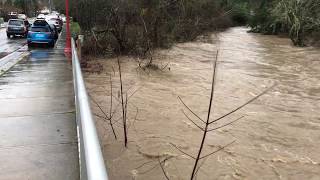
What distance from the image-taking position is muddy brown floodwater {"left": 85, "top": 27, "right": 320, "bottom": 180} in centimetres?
841

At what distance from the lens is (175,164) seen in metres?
8.41

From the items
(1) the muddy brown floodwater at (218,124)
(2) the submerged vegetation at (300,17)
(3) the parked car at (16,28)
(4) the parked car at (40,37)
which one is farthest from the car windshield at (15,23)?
(2) the submerged vegetation at (300,17)

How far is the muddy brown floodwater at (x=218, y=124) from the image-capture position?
841 cm

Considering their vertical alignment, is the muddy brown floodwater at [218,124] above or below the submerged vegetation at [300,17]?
below

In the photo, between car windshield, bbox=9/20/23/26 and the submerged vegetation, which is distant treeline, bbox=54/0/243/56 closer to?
the submerged vegetation

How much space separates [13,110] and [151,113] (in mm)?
3931

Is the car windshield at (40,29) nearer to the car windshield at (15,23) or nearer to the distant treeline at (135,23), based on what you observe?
→ the distant treeline at (135,23)

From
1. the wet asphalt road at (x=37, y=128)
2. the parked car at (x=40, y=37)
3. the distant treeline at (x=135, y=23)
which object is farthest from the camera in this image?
the parked car at (x=40, y=37)

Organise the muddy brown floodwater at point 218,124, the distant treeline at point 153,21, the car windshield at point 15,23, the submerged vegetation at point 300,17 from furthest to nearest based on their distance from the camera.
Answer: the car windshield at point 15,23 → the submerged vegetation at point 300,17 → the distant treeline at point 153,21 → the muddy brown floodwater at point 218,124

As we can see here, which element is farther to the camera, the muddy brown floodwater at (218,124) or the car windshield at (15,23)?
the car windshield at (15,23)

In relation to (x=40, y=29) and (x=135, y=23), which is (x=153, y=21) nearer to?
(x=135, y=23)

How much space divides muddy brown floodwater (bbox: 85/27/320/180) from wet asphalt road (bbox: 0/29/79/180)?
3.32 feet

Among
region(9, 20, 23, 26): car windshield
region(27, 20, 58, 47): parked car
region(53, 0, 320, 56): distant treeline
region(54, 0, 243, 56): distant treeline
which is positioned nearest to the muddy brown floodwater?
region(54, 0, 243, 56): distant treeline

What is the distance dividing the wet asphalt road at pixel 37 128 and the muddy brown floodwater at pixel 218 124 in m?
1.01
